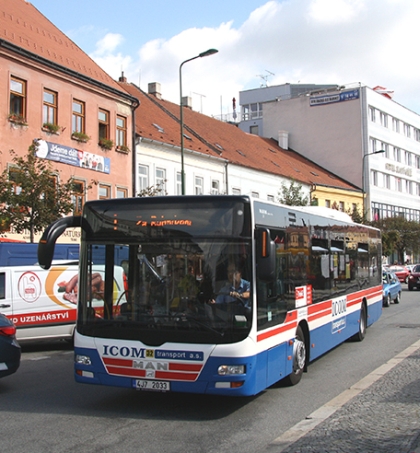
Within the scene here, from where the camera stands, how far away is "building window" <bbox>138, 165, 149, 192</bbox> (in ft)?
106

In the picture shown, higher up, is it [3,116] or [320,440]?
[3,116]

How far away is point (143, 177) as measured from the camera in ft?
107

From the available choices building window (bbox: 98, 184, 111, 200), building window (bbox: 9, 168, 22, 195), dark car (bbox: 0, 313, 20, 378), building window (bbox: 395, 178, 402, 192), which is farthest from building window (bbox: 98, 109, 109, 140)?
building window (bbox: 395, 178, 402, 192)

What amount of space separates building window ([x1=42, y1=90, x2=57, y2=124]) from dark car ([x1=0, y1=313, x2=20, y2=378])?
58.1 ft

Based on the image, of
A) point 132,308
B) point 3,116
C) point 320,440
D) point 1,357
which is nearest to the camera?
point 320,440

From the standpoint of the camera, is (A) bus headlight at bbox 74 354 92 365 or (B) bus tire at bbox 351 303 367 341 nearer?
(A) bus headlight at bbox 74 354 92 365

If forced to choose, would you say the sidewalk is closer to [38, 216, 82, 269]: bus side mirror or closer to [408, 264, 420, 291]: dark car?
[38, 216, 82, 269]: bus side mirror

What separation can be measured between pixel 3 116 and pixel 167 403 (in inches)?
706

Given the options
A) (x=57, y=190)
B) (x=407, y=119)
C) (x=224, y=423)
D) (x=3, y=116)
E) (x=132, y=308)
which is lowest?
(x=224, y=423)

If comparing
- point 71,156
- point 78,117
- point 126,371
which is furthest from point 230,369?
point 78,117

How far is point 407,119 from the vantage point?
73.0 metres

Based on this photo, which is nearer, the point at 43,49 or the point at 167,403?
the point at 167,403

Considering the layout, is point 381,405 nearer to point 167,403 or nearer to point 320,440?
point 320,440

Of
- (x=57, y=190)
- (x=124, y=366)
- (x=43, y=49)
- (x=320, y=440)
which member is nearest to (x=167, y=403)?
(x=124, y=366)
